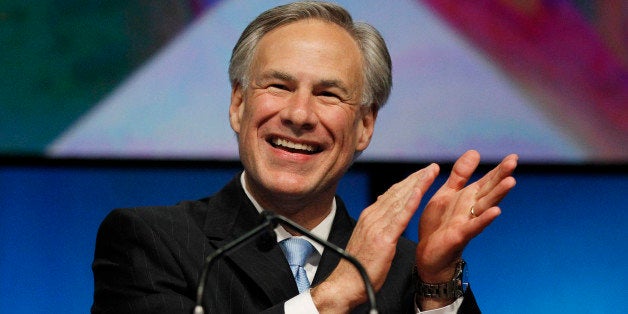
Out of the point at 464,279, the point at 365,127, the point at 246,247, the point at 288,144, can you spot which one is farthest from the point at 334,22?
the point at 464,279

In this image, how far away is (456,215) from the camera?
2078 mm

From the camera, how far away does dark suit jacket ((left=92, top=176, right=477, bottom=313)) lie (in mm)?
2100

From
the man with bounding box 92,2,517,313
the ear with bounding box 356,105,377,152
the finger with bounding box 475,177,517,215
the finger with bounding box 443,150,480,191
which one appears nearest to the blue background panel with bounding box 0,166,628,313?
the ear with bounding box 356,105,377,152

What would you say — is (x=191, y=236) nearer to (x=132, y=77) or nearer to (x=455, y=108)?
(x=132, y=77)

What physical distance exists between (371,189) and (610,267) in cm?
87

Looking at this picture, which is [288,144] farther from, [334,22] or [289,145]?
[334,22]

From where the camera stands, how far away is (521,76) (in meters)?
3.34

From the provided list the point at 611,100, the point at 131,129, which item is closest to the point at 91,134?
the point at 131,129

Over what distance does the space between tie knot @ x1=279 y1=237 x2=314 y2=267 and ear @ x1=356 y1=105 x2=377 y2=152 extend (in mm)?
335

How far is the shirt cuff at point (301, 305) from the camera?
194 cm

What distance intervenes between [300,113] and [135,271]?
1.63ft

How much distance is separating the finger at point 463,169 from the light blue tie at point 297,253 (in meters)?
0.35

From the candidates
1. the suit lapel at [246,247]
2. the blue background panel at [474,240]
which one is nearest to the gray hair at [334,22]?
the suit lapel at [246,247]

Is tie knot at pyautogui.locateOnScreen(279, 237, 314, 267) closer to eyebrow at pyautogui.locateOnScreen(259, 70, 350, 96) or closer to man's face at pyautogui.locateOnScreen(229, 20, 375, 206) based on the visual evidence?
man's face at pyautogui.locateOnScreen(229, 20, 375, 206)
